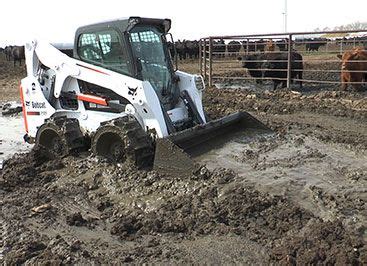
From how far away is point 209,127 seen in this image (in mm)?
6438

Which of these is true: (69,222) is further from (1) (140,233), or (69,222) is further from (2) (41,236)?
(1) (140,233)

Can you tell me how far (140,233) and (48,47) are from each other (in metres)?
3.91

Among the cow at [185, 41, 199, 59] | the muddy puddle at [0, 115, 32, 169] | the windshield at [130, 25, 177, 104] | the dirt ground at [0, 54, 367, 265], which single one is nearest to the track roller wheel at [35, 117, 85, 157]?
the dirt ground at [0, 54, 367, 265]

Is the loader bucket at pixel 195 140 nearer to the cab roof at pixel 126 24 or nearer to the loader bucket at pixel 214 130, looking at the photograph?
the loader bucket at pixel 214 130

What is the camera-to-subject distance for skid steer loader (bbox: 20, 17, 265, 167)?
5.98 m

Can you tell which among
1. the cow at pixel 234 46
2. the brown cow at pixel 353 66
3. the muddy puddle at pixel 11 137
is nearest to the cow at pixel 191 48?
the cow at pixel 234 46

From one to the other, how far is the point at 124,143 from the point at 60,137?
1252 mm

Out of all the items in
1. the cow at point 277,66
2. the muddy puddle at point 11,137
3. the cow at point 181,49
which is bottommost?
the muddy puddle at point 11,137

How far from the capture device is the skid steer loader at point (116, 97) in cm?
598

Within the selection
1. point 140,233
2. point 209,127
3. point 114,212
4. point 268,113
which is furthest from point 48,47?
point 268,113

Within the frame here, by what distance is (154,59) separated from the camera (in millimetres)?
6844

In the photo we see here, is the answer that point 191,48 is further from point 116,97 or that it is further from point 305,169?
point 305,169

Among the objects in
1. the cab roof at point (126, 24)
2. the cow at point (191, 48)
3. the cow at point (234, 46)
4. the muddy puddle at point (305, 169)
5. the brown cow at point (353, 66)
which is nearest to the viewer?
the muddy puddle at point (305, 169)

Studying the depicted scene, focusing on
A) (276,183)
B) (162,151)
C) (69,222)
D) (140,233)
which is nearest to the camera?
(140,233)
